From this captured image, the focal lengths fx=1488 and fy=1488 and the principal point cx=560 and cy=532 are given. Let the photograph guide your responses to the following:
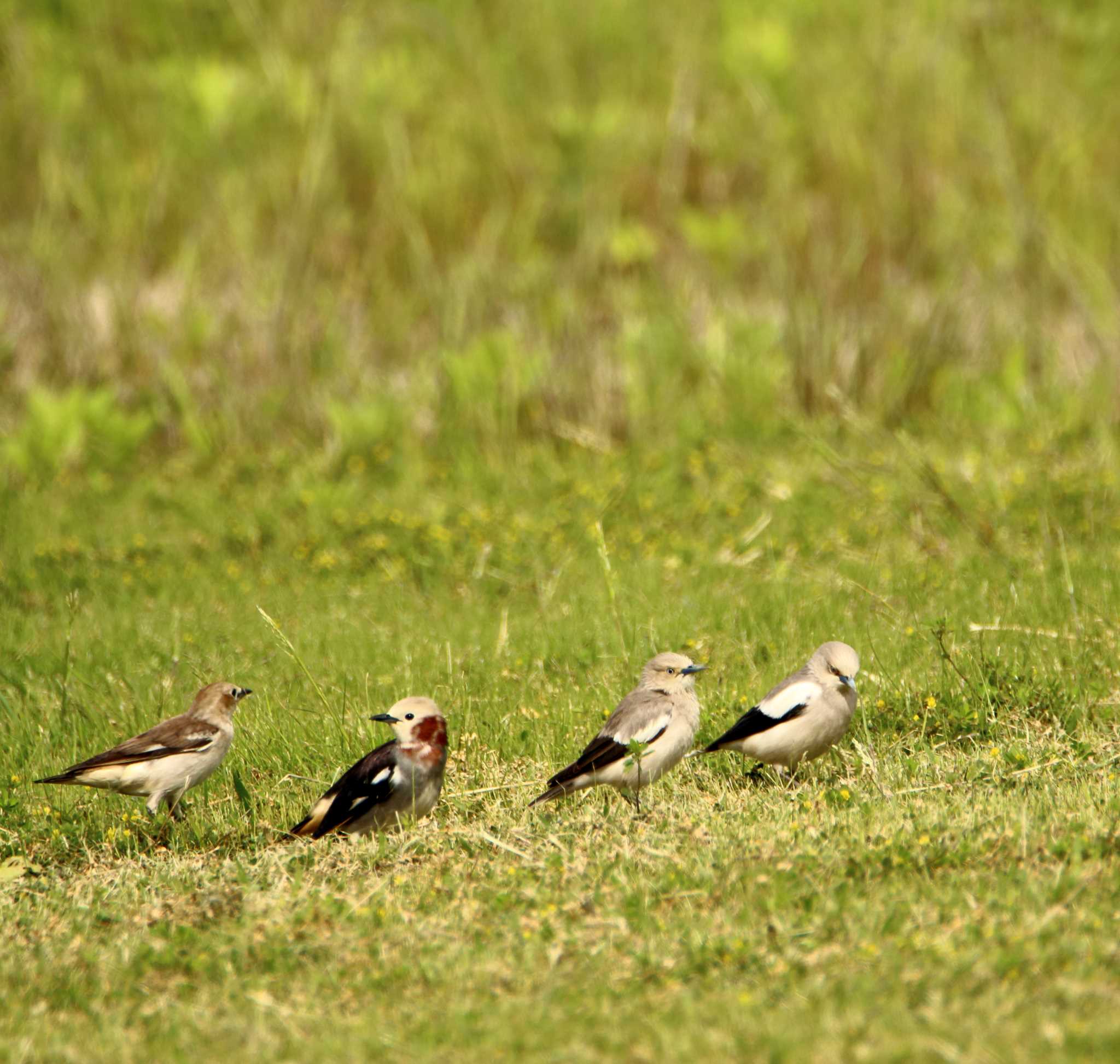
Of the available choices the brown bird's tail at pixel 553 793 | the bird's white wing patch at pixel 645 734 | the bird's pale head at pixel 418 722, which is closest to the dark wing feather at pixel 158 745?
the bird's pale head at pixel 418 722

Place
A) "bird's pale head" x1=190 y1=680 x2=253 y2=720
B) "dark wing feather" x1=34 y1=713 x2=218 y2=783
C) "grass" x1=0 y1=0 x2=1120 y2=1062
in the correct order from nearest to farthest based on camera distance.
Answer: "grass" x1=0 y1=0 x2=1120 y2=1062, "dark wing feather" x1=34 y1=713 x2=218 y2=783, "bird's pale head" x1=190 y1=680 x2=253 y2=720

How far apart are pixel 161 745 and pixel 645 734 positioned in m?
2.12

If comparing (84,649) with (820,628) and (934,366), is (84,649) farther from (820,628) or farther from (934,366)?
(934,366)

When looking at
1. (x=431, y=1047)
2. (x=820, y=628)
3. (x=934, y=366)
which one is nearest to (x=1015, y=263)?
(x=934, y=366)

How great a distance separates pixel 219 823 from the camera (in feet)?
21.0

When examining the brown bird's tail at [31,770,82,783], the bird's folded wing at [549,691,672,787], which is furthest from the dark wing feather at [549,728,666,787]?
the brown bird's tail at [31,770,82,783]

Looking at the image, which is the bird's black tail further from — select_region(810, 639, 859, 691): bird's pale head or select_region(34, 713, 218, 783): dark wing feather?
select_region(810, 639, 859, 691): bird's pale head

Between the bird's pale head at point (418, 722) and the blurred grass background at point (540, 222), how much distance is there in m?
6.11

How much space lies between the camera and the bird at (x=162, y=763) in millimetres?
6434

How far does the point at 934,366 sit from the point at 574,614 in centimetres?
504

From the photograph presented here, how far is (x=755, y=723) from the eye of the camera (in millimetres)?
6262

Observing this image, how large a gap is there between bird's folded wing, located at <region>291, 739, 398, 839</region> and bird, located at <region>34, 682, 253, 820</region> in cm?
73

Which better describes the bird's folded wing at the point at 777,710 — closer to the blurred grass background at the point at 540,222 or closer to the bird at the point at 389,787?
the bird at the point at 389,787

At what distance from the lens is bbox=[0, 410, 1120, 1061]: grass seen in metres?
4.36
